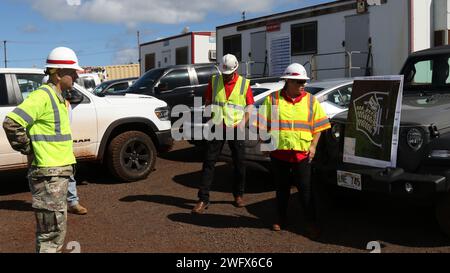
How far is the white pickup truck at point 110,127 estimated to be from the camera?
6570 millimetres

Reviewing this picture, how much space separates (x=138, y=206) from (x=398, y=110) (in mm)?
3425

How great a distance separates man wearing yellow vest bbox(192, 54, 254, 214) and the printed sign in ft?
4.51

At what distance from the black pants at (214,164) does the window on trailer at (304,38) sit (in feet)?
35.4

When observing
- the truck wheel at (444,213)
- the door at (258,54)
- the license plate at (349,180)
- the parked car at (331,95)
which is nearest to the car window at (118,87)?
the door at (258,54)

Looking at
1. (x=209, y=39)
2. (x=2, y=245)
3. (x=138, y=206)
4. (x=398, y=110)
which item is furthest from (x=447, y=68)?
(x=209, y=39)

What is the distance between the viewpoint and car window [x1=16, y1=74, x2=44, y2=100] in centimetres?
→ 668

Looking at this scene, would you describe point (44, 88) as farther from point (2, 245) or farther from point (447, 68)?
point (447, 68)

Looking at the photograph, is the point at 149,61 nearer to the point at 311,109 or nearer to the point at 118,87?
the point at 118,87

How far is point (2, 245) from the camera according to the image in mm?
4906

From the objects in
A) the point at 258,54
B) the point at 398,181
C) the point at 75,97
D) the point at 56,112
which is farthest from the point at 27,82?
the point at 258,54

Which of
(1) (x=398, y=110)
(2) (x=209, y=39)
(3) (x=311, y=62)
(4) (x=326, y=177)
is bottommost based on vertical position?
(4) (x=326, y=177)

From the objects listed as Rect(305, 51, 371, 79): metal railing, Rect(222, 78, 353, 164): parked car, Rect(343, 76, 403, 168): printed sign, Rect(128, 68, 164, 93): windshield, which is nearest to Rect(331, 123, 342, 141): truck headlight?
Rect(343, 76, 403, 168): printed sign

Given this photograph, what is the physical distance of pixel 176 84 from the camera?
10984mm

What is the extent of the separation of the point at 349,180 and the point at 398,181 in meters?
0.54
